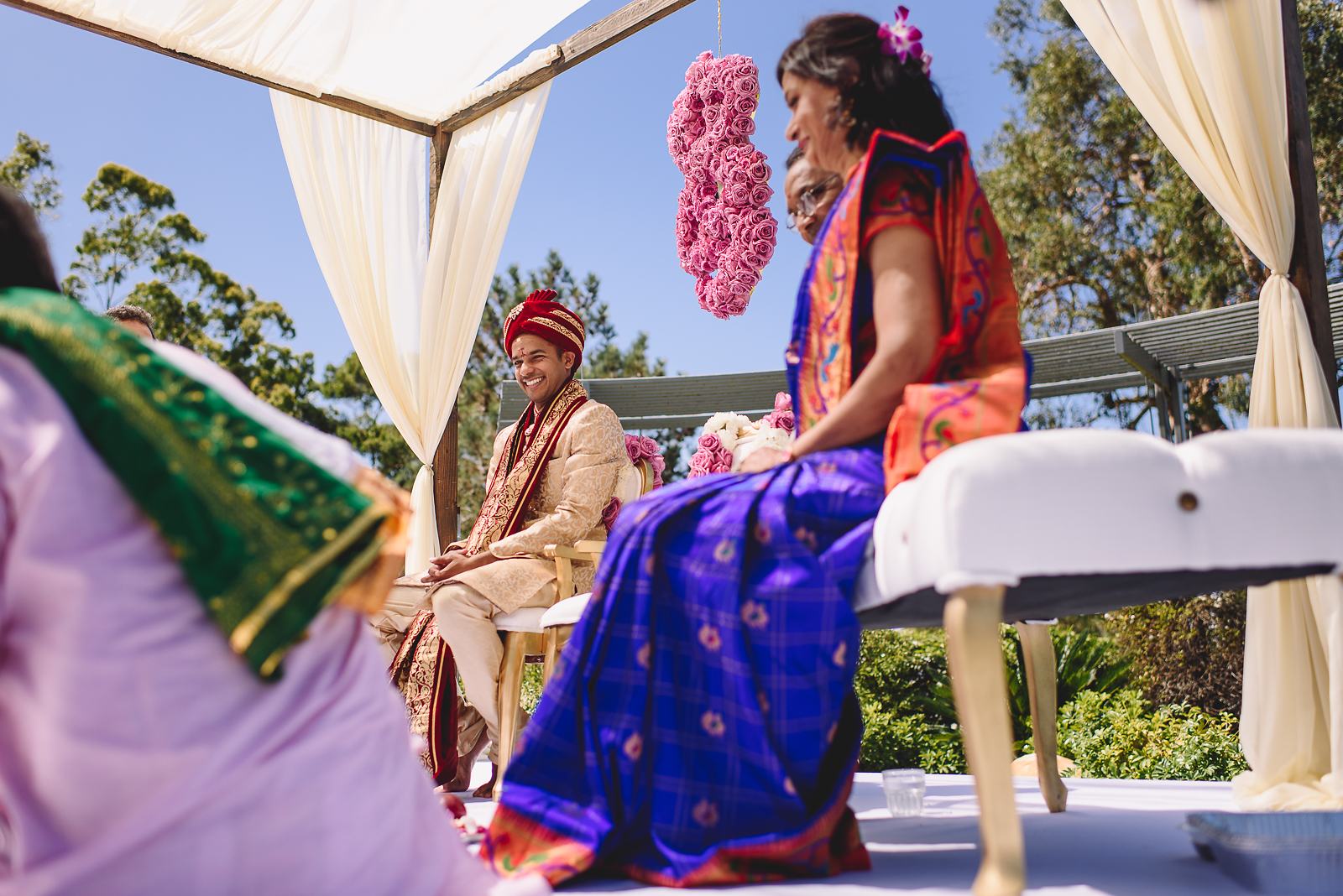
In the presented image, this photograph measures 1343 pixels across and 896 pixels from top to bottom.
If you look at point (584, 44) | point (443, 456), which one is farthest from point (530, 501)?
point (584, 44)

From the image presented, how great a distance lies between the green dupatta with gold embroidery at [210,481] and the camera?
1246 mm

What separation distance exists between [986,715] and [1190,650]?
25.3 ft

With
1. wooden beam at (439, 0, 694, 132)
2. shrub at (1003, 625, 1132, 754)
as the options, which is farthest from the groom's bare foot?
shrub at (1003, 625, 1132, 754)

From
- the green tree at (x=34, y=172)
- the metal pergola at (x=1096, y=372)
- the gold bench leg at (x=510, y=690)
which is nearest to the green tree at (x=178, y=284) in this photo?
the green tree at (x=34, y=172)

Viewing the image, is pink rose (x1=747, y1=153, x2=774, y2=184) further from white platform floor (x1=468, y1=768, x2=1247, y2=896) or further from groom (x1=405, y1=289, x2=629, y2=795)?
white platform floor (x1=468, y1=768, x2=1247, y2=896)

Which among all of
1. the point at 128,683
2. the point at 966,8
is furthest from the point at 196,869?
the point at 966,8

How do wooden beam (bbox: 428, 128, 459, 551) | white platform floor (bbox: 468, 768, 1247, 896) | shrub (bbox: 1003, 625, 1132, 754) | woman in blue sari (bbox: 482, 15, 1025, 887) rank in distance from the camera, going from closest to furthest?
1. white platform floor (bbox: 468, 768, 1247, 896)
2. woman in blue sari (bbox: 482, 15, 1025, 887)
3. wooden beam (bbox: 428, 128, 459, 551)
4. shrub (bbox: 1003, 625, 1132, 754)

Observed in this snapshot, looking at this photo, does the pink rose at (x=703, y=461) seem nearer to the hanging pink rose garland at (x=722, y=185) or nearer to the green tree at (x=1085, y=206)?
the hanging pink rose garland at (x=722, y=185)

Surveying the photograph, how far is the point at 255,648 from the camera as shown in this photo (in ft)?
4.12

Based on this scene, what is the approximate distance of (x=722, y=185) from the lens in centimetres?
529

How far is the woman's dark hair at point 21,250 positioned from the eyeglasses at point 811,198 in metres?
2.01

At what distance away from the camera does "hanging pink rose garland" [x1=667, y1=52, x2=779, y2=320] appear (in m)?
5.16

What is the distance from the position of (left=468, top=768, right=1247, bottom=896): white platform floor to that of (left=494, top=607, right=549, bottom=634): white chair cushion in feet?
2.00

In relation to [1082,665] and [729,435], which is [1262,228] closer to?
[729,435]
